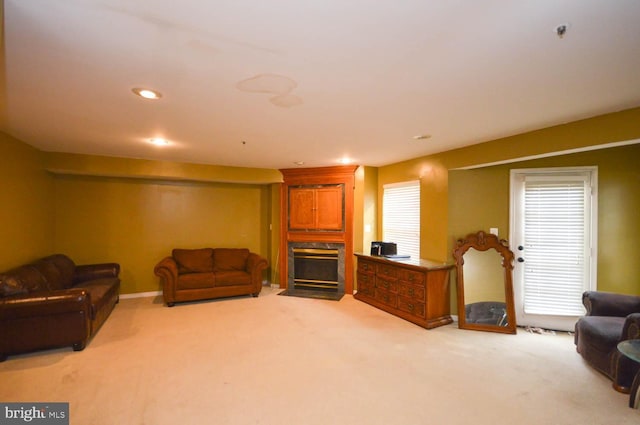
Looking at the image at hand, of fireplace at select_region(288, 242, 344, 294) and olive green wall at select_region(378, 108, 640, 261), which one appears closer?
olive green wall at select_region(378, 108, 640, 261)

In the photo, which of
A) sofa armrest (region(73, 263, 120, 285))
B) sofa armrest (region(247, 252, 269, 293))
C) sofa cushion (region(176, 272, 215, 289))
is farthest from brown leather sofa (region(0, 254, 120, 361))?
sofa armrest (region(247, 252, 269, 293))

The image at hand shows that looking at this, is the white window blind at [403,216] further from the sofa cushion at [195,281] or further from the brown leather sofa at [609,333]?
the sofa cushion at [195,281]

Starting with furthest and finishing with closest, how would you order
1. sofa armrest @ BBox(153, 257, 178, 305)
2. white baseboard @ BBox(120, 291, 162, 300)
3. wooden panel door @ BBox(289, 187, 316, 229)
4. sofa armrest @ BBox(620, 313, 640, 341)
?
wooden panel door @ BBox(289, 187, 316, 229)
white baseboard @ BBox(120, 291, 162, 300)
sofa armrest @ BBox(153, 257, 178, 305)
sofa armrest @ BBox(620, 313, 640, 341)

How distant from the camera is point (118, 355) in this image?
3070 mm

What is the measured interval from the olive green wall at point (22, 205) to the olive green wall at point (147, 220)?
34 cm

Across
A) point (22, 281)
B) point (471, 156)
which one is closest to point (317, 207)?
point (471, 156)

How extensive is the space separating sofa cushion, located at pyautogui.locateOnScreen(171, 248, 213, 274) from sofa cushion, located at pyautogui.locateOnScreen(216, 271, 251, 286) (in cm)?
41

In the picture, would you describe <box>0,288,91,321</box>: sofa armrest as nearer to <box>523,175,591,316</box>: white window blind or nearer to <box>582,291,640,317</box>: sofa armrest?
<box>523,175,591,316</box>: white window blind

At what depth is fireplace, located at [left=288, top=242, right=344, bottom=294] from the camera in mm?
5578

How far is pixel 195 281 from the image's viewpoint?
15.9ft

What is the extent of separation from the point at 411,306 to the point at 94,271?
4966 millimetres

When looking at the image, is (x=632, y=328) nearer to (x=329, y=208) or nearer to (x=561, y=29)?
(x=561, y=29)

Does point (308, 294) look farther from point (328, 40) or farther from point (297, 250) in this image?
point (328, 40)

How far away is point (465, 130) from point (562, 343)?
2764mm
